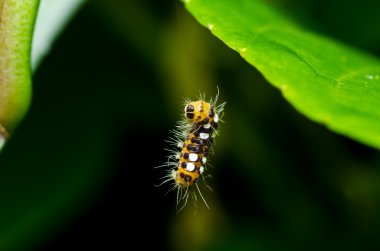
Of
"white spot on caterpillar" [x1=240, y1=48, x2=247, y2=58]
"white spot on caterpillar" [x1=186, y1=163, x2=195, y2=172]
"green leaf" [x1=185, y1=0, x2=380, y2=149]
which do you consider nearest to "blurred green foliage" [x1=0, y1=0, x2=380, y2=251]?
"white spot on caterpillar" [x1=186, y1=163, x2=195, y2=172]

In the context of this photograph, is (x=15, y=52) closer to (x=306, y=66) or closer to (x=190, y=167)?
(x=306, y=66)

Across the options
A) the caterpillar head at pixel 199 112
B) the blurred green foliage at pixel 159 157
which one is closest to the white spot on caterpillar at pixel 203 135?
the caterpillar head at pixel 199 112

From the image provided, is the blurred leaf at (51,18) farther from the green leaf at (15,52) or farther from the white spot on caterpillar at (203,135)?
the white spot on caterpillar at (203,135)

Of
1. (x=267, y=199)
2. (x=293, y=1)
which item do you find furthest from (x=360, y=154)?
(x=293, y=1)

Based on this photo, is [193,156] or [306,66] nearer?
[306,66]

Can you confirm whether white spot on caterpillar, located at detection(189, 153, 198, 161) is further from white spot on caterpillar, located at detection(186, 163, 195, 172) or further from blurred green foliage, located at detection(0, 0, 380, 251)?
blurred green foliage, located at detection(0, 0, 380, 251)

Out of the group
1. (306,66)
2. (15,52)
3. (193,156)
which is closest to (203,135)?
(193,156)
